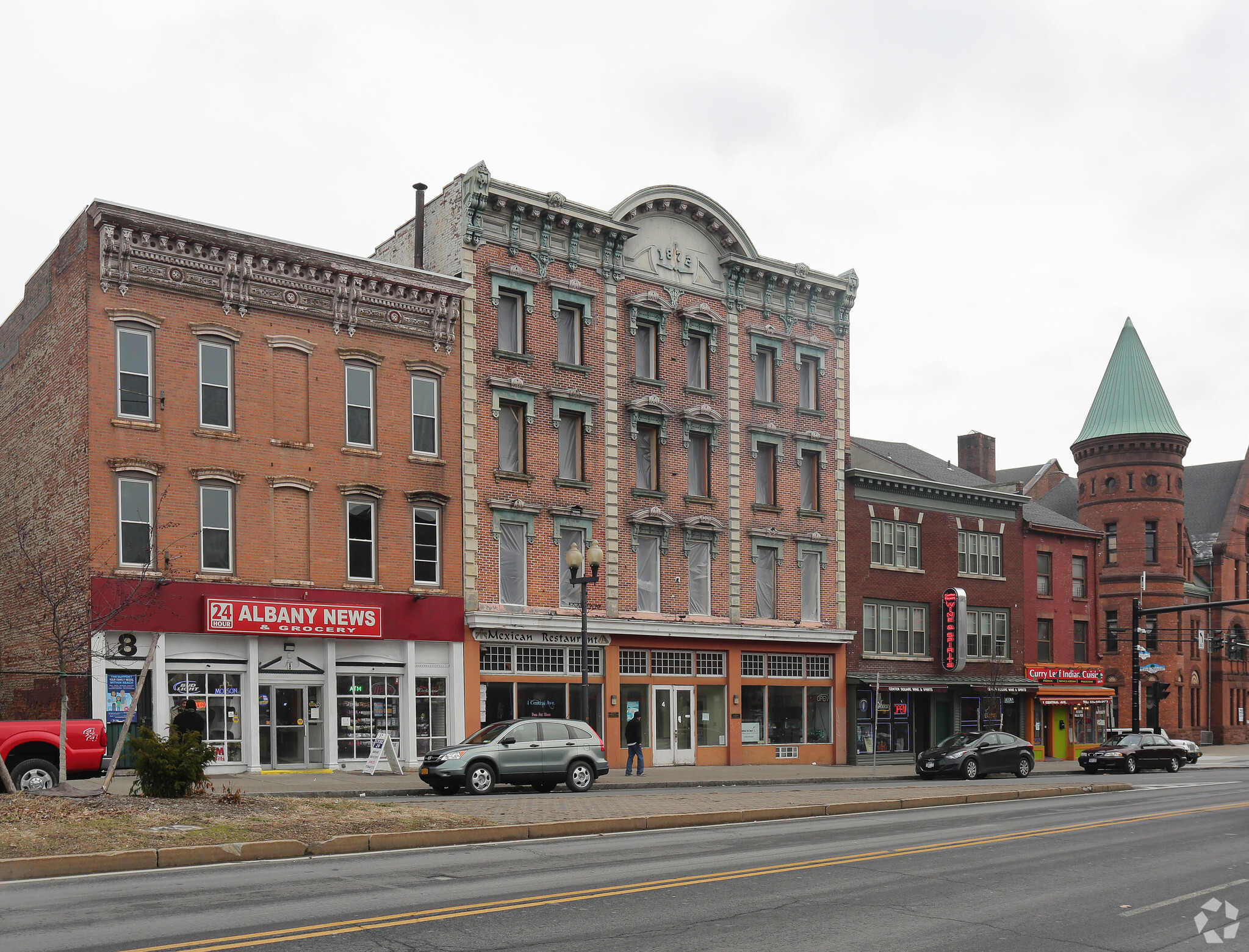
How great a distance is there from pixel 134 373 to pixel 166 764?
1342 cm

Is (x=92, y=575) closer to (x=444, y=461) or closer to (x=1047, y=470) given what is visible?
(x=444, y=461)

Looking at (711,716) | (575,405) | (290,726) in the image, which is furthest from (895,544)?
(290,726)

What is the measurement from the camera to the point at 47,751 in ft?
68.1

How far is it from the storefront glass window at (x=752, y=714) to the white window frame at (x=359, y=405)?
580 inches

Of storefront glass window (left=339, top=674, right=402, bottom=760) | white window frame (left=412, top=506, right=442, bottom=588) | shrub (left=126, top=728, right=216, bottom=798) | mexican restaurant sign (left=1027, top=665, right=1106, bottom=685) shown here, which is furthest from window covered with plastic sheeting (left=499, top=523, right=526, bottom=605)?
mexican restaurant sign (left=1027, top=665, right=1106, bottom=685)

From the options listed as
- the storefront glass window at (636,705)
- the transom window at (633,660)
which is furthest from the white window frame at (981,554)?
the storefront glass window at (636,705)

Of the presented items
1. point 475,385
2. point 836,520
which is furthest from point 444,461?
point 836,520

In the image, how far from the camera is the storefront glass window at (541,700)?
34156 mm

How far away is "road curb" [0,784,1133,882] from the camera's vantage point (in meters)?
13.3

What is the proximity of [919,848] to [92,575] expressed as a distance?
18990 millimetres

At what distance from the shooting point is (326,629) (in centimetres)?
3045

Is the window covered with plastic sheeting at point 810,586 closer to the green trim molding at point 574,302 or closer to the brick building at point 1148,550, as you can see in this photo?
the green trim molding at point 574,302

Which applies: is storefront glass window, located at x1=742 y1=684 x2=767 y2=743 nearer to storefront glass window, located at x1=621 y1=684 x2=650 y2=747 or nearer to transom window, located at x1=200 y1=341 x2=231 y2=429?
storefront glass window, located at x1=621 y1=684 x2=650 y2=747

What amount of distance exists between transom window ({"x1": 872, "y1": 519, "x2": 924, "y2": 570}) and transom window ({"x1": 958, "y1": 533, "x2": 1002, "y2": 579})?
2.46m
